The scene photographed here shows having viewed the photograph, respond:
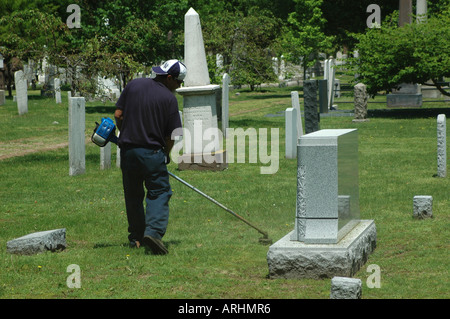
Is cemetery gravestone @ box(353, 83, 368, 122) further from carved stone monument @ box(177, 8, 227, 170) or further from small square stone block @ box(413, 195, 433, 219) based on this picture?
small square stone block @ box(413, 195, 433, 219)

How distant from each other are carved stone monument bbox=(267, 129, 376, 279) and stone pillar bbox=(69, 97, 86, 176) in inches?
308

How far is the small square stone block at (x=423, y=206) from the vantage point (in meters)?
9.48

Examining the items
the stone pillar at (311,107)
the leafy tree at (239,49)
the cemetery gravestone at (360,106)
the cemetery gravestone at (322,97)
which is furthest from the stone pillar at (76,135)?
the cemetery gravestone at (360,106)

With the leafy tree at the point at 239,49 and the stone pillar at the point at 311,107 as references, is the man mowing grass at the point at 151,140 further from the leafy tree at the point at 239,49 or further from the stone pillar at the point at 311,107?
the leafy tree at the point at 239,49

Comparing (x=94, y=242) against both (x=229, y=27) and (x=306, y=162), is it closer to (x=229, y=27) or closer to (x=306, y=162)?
(x=306, y=162)

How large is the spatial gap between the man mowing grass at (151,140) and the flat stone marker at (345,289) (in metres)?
2.42

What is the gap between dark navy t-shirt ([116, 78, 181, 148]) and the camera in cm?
765

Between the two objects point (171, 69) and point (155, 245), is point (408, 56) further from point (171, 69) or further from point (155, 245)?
point (155, 245)

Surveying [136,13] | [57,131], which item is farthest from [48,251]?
[136,13]

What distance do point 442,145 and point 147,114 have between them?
22.4 feet

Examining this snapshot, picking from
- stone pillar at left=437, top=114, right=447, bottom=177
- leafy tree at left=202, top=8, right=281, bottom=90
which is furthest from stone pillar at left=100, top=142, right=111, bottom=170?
leafy tree at left=202, top=8, right=281, bottom=90

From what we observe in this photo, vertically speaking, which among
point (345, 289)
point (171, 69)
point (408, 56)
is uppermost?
point (408, 56)

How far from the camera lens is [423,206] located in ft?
31.2

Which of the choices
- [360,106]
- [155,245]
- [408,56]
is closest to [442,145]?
[155,245]
